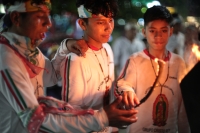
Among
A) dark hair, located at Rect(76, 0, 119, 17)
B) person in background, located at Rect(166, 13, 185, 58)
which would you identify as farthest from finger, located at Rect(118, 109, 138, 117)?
person in background, located at Rect(166, 13, 185, 58)

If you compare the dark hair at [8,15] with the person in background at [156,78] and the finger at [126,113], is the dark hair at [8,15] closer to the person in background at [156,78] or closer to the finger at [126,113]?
the finger at [126,113]

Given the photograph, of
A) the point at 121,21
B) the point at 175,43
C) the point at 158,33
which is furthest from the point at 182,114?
the point at 121,21

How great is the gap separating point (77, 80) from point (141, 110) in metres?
0.82

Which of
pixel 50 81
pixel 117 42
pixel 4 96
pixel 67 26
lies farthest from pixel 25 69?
pixel 67 26

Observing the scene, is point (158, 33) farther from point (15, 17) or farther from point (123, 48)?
point (123, 48)

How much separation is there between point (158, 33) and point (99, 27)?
24.4 inches

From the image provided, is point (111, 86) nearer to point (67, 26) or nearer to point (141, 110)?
point (141, 110)

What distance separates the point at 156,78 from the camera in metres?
2.68

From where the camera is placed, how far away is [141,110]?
272cm

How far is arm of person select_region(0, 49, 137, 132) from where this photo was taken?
5.77 feet

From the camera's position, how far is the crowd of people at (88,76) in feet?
5.94

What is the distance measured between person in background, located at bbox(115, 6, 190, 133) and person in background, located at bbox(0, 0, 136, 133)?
32.8 inches

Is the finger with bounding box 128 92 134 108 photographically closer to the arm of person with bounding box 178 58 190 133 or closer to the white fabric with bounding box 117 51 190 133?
the white fabric with bounding box 117 51 190 133

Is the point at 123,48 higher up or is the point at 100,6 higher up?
the point at 100,6
